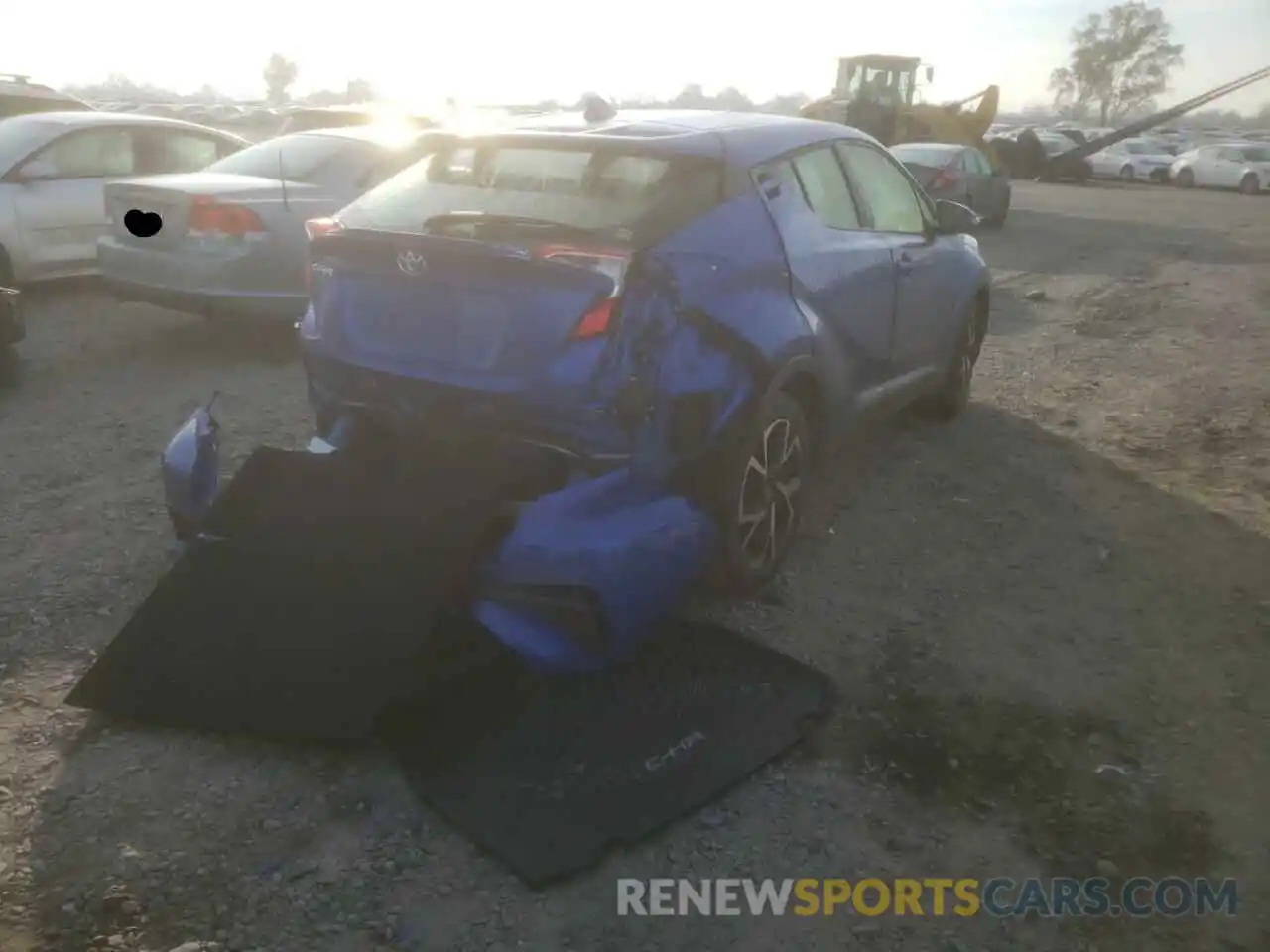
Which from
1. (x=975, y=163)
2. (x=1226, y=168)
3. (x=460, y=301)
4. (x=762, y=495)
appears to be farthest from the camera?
(x=1226, y=168)

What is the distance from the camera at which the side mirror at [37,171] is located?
8.57 metres

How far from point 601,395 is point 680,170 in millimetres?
990

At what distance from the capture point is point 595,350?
11.7 ft

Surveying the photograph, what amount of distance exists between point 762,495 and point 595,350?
3.41ft

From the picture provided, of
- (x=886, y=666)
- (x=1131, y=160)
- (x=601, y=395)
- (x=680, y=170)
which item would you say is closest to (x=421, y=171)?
(x=680, y=170)

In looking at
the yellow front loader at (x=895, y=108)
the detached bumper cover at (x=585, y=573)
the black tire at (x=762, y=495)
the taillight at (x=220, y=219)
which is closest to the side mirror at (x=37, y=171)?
the taillight at (x=220, y=219)

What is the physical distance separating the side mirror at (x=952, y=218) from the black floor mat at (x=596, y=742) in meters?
3.03

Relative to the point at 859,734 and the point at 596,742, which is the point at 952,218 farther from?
the point at 596,742

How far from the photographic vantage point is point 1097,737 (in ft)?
11.7

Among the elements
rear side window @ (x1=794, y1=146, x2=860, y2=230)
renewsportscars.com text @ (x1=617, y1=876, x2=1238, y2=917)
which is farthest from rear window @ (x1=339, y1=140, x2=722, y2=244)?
renewsportscars.com text @ (x1=617, y1=876, x2=1238, y2=917)

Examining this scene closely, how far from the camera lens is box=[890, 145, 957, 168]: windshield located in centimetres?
1622

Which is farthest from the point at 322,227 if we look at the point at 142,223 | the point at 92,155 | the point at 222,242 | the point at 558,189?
the point at 92,155

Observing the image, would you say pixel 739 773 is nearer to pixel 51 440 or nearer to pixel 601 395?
pixel 601 395

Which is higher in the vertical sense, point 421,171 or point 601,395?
point 421,171
